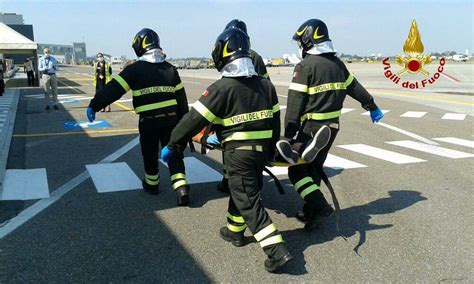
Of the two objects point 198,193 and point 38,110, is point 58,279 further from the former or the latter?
point 38,110

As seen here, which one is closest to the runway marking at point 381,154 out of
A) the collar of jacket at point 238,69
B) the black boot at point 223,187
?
the black boot at point 223,187

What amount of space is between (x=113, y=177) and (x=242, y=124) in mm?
3308

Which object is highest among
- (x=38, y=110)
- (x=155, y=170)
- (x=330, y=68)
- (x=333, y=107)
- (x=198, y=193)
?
(x=330, y=68)

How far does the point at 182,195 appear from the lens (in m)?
5.16

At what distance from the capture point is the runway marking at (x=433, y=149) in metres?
8.14

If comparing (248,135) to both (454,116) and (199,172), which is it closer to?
(199,172)

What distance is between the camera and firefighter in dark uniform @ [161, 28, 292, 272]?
364 centimetres

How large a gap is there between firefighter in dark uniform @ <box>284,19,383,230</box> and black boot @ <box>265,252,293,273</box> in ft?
2.91

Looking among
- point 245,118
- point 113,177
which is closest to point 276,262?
point 245,118

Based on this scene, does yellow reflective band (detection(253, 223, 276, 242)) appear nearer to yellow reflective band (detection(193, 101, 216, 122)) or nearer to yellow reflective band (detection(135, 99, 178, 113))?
yellow reflective band (detection(193, 101, 216, 122))

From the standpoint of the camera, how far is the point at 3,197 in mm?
5348

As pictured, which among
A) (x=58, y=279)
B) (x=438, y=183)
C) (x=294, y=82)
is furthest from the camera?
(x=438, y=183)

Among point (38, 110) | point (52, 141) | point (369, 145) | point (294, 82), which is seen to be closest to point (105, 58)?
point (38, 110)

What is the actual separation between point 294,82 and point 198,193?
2206 mm
